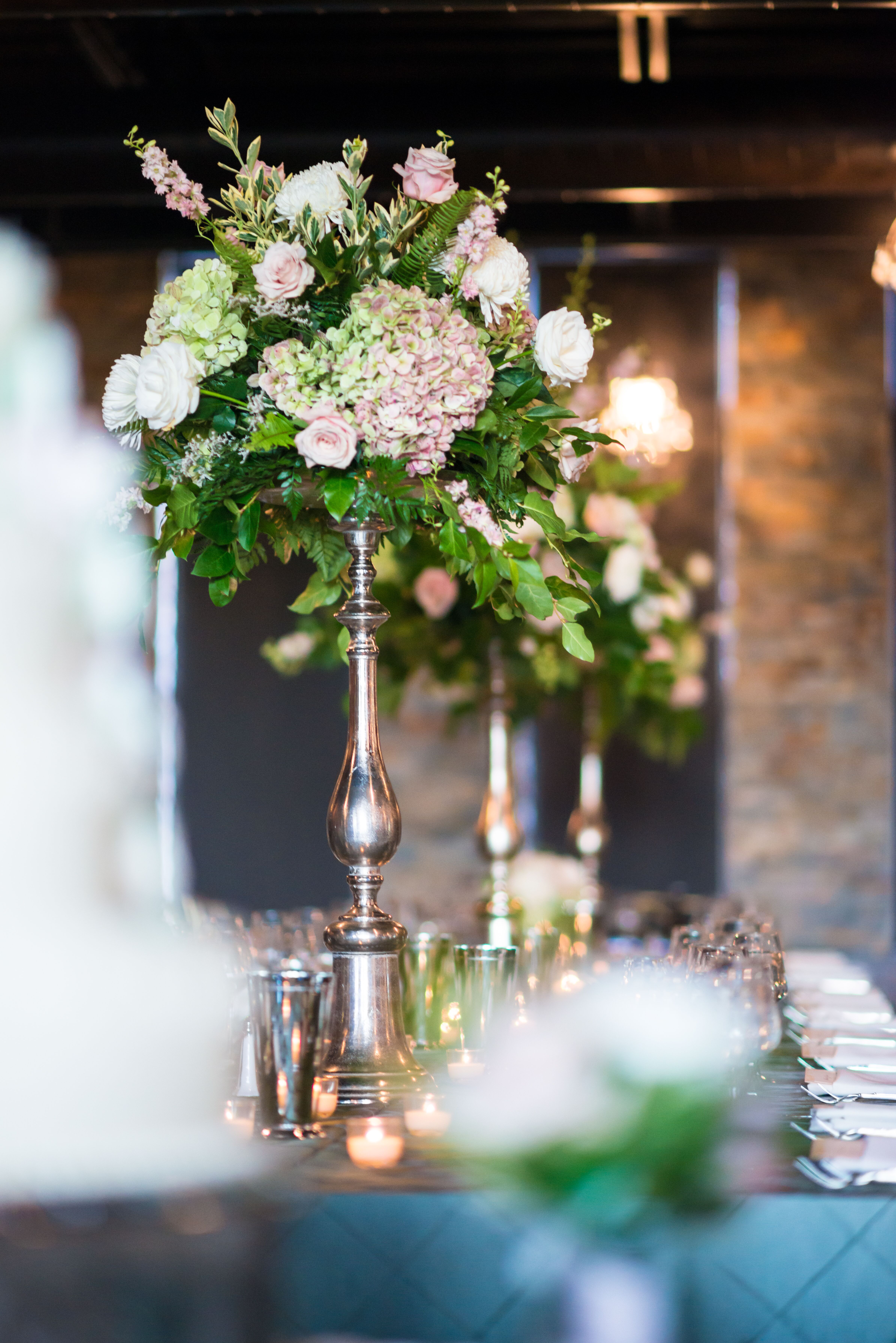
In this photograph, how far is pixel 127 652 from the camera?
5250 millimetres

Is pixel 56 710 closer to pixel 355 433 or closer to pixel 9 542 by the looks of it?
pixel 9 542

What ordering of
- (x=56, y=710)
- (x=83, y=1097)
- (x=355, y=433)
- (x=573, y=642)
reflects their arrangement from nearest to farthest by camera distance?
(x=83, y=1097) < (x=355, y=433) < (x=573, y=642) < (x=56, y=710)

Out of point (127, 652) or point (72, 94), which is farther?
point (127, 652)

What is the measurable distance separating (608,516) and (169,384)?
1.49 metres

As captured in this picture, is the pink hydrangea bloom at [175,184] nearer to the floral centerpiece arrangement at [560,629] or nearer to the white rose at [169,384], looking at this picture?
the white rose at [169,384]

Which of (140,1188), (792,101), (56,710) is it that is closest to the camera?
(140,1188)

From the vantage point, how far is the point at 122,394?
4.95 feet

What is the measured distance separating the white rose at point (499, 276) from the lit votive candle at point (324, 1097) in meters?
0.83

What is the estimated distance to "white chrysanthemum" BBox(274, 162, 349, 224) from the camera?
58.6 inches

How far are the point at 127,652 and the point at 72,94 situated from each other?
206 centimetres

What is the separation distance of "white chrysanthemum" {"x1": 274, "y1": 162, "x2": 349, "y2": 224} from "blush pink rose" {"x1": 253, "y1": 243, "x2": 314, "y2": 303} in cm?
9

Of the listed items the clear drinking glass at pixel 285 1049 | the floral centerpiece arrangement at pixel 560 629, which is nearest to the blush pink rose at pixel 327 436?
the clear drinking glass at pixel 285 1049

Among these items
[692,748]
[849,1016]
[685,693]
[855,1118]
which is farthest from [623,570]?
[692,748]

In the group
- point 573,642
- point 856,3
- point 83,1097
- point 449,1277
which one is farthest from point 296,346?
point 856,3
